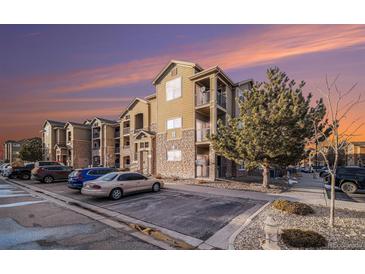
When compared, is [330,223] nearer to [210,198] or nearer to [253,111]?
[210,198]


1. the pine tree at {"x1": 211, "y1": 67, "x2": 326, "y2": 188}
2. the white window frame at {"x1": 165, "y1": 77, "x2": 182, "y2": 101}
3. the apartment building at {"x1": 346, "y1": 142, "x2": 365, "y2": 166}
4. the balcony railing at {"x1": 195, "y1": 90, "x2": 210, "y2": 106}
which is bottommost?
the apartment building at {"x1": 346, "y1": 142, "x2": 365, "y2": 166}

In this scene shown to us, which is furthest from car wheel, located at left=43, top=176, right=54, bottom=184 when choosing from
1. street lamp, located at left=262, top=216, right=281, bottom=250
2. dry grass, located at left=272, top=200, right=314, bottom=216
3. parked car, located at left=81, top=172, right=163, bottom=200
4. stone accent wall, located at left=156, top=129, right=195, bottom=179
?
street lamp, located at left=262, top=216, right=281, bottom=250

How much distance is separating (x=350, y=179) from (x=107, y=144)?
31812 millimetres

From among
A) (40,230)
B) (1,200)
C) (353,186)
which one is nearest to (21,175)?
(1,200)

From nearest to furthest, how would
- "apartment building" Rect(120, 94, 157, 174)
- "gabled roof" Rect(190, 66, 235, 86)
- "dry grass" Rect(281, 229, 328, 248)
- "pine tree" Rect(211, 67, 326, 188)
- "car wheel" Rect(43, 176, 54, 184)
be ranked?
"dry grass" Rect(281, 229, 328, 248) < "pine tree" Rect(211, 67, 326, 188) < "gabled roof" Rect(190, 66, 235, 86) < "car wheel" Rect(43, 176, 54, 184) < "apartment building" Rect(120, 94, 157, 174)

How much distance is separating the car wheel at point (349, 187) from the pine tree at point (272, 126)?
327cm

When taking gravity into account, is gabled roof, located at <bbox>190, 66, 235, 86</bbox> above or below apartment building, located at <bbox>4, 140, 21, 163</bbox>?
above

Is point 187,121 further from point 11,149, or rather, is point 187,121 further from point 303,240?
point 11,149

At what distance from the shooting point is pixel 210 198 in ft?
33.9

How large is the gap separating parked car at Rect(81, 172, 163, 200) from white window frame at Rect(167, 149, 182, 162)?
24.4 ft

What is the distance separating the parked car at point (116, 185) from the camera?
1001cm

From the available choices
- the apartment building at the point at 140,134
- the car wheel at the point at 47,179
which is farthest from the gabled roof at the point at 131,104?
the car wheel at the point at 47,179

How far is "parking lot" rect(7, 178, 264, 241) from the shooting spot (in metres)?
6.51

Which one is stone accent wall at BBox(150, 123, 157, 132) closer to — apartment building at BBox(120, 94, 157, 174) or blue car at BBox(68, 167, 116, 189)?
apartment building at BBox(120, 94, 157, 174)
